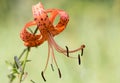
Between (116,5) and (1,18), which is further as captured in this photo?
(116,5)

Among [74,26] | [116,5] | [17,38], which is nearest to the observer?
[17,38]

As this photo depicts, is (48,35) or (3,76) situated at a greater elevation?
(48,35)

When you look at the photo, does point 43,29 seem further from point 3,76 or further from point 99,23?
point 99,23

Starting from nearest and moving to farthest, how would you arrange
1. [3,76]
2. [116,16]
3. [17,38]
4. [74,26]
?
[3,76] < [17,38] < [74,26] < [116,16]

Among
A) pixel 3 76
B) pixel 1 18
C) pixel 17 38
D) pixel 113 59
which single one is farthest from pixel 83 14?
pixel 3 76

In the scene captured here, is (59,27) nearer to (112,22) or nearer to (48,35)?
(48,35)

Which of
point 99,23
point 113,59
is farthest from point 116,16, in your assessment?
point 113,59
